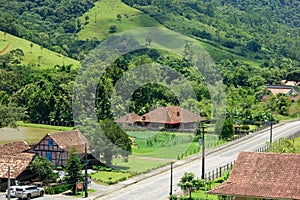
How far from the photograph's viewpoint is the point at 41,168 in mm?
47500

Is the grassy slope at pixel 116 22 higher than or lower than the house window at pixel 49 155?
higher

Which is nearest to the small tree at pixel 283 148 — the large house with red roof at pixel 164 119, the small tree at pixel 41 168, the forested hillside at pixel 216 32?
the small tree at pixel 41 168

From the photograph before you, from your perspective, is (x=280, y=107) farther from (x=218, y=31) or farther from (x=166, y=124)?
(x=218, y=31)

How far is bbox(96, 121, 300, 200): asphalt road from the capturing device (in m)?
45.1

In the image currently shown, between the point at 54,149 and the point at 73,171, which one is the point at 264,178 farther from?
the point at 54,149

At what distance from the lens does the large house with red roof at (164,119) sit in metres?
74.2

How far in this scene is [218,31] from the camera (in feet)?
591

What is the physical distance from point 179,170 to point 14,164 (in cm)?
1411

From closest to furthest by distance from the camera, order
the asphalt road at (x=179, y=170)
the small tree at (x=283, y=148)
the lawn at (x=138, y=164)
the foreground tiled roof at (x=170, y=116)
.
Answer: the asphalt road at (x=179, y=170)
the small tree at (x=283, y=148)
the lawn at (x=138, y=164)
the foreground tiled roof at (x=170, y=116)

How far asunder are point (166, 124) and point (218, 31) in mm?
109563

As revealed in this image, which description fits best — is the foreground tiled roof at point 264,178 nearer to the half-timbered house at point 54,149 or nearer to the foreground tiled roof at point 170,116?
the half-timbered house at point 54,149

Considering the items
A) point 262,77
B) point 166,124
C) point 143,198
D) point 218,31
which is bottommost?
point 143,198

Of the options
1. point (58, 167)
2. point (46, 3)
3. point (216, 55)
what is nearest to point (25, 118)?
point (58, 167)

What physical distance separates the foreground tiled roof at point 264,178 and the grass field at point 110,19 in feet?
403
